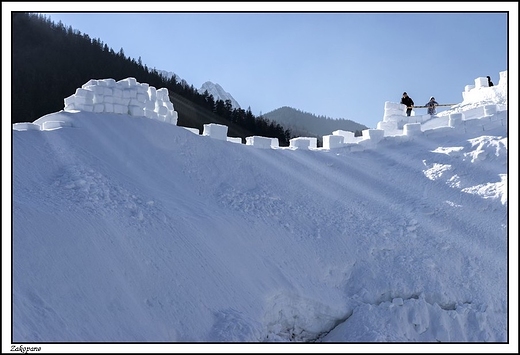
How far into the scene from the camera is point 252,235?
14.1 metres

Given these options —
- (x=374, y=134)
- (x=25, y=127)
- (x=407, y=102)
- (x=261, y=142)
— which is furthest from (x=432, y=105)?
(x=25, y=127)

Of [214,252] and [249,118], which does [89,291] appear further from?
[249,118]

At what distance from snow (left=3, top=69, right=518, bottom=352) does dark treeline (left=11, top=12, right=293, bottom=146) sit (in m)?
31.7

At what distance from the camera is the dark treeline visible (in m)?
47.7

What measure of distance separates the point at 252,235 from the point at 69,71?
40942mm

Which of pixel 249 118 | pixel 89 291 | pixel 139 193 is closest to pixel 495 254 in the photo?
pixel 139 193

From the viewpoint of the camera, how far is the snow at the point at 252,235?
1127 centimetres

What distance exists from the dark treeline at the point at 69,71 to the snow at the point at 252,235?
3171 cm

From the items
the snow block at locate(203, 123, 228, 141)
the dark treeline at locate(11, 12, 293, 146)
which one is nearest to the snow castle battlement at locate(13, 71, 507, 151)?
the snow block at locate(203, 123, 228, 141)

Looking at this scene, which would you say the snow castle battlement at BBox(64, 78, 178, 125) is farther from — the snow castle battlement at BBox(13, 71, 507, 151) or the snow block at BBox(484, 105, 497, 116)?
the snow block at BBox(484, 105, 497, 116)

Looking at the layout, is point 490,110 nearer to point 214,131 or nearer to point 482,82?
point 482,82

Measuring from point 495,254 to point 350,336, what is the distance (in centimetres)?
420

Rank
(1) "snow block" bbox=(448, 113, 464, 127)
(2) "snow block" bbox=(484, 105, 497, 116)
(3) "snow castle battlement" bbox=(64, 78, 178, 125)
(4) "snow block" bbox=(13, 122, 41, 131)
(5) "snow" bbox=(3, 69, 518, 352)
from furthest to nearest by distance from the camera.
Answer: (1) "snow block" bbox=(448, 113, 464, 127) → (2) "snow block" bbox=(484, 105, 497, 116) → (3) "snow castle battlement" bbox=(64, 78, 178, 125) → (4) "snow block" bbox=(13, 122, 41, 131) → (5) "snow" bbox=(3, 69, 518, 352)

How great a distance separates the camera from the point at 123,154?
15.1m
